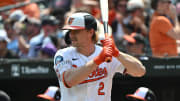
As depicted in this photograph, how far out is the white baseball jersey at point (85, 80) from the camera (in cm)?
403

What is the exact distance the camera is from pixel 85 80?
405 cm

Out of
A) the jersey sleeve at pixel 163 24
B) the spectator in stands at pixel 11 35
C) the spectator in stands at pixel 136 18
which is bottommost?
the spectator in stands at pixel 11 35

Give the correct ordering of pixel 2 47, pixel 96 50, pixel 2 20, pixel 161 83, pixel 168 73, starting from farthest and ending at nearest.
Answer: pixel 2 20, pixel 2 47, pixel 161 83, pixel 168 73, pixel 96 50

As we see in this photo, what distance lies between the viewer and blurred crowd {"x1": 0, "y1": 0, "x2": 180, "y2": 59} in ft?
24.2

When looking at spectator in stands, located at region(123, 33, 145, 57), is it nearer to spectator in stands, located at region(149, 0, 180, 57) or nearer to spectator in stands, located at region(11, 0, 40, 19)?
spectator in stands, located at region(149, 0, 180, 57)

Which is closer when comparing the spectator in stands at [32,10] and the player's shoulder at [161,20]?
the player's shoulder at [161,20]

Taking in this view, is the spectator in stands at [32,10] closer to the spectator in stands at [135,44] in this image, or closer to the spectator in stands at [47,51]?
the spectator in stands at [47,51]

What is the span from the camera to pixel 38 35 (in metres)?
8.06

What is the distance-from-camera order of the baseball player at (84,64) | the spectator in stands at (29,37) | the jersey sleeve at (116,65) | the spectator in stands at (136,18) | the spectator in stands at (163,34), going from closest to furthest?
the baseball player at (84,64) → the jersey sleeve at (116,65) → the spectator in stands at (163,34) → the spectator in stands at (29,37) → the spectator in stands at (136,18)

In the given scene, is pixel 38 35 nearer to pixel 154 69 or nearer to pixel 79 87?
pixel 154 69

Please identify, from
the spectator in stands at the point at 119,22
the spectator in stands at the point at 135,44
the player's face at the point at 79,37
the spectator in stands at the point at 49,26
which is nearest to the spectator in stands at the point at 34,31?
the spectator in stands at the point at 49,26

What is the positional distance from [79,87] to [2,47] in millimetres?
4040

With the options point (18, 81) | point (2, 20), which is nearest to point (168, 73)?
point (18, 81)

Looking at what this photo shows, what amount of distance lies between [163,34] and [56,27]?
199cm
